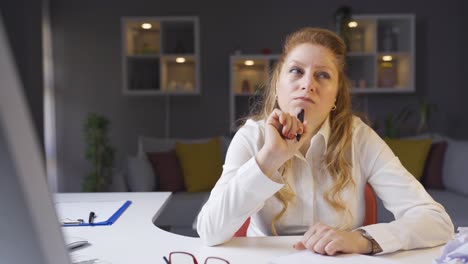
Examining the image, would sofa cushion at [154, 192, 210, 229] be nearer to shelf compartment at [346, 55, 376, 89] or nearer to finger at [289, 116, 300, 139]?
shelf compartment at [346, 55, 376, 89]

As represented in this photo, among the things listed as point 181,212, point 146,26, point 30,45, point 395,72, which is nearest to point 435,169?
point 395,72

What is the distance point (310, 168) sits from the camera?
55.7 inches

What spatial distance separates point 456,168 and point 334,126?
2530 mm

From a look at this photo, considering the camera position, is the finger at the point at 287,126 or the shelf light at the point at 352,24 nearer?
the finger at the point at 287,126

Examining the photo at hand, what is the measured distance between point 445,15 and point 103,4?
360cm

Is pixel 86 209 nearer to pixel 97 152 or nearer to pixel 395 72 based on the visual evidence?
pixel 97 152

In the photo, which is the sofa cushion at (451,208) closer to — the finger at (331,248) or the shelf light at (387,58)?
the shelf light at (387,58)

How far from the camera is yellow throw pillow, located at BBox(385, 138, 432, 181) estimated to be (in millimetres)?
3822

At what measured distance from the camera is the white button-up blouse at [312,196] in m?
1.14

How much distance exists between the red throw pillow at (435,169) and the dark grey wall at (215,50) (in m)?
1.31

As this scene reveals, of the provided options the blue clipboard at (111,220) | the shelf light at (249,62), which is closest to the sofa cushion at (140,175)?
the shelf light at (249,62)

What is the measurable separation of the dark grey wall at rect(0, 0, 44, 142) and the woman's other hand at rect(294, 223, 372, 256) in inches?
165

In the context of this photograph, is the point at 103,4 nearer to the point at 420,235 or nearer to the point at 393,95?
the point at 393,95

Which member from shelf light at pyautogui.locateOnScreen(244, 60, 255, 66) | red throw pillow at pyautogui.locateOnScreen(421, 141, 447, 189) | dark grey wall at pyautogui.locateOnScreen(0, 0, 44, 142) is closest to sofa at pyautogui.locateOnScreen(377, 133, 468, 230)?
red throw pillow at pyautogui.locateOnScreen(421, 141, 447, 189)
